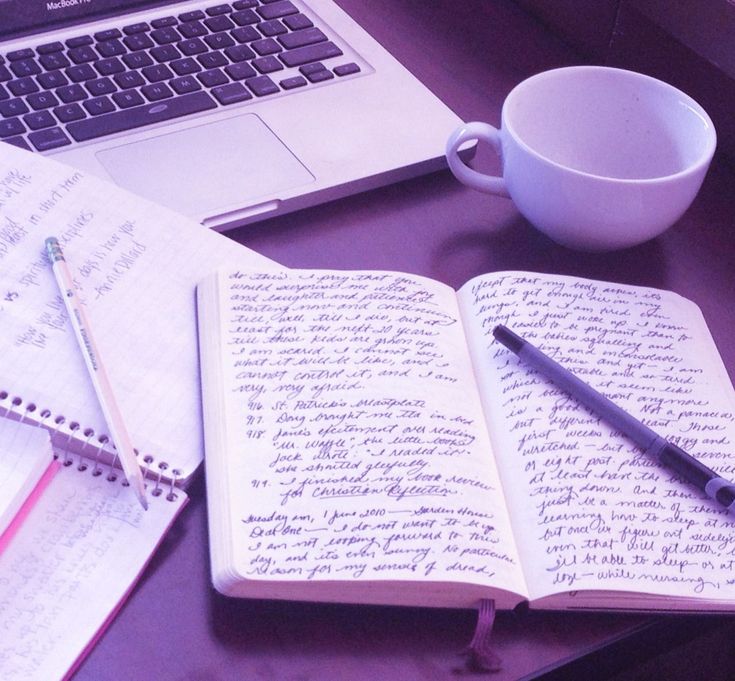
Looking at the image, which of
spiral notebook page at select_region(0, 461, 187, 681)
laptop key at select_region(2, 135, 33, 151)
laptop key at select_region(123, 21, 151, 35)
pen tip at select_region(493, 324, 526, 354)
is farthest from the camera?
laptop key at select_region(123, 21, 151, 35)

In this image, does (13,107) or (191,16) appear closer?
(13,107)

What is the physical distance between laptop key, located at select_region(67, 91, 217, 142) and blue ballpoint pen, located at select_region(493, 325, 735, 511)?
0.28m

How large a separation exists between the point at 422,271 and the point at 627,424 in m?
0.17

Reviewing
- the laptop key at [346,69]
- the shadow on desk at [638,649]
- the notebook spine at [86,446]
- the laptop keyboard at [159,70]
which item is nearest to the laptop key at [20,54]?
the laptop keyboard at [159,70]

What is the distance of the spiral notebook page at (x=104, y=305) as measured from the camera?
17.1 inches

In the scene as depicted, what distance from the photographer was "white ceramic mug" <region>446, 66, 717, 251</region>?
1.73ft

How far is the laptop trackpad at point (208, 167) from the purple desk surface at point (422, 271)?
0.03 meters

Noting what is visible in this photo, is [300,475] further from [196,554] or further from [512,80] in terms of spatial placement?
[512,80]

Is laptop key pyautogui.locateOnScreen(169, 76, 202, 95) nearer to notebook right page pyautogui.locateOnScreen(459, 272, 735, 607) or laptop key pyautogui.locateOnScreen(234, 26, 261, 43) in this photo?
laptop key pyautogui.locateOnScreen(234, 26, 261, 43)

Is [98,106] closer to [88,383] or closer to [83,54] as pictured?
[83,54]

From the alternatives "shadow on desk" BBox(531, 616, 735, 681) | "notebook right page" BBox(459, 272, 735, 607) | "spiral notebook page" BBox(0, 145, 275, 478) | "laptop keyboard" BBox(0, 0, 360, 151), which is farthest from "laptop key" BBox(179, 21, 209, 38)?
"shadow on desk" BBox(531, 616, 735, 681)

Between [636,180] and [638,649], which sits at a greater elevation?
[636,180]

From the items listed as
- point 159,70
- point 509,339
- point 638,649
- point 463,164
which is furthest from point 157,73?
point 638,649

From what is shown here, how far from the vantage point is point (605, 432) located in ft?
1.50
